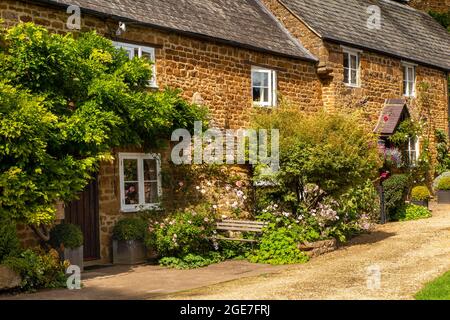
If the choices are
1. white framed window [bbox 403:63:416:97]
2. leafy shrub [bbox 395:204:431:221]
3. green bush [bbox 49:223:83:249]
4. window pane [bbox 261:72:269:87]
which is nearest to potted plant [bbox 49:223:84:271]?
green bush [bbox 49:223:83:249]

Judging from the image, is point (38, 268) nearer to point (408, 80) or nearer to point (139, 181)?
point (139, 181)

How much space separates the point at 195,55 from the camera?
15.7 meters

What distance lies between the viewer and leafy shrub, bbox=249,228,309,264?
1316cm

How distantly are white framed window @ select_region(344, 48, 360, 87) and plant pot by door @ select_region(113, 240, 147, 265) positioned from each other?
1016 centimetres

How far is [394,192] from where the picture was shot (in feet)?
65.8

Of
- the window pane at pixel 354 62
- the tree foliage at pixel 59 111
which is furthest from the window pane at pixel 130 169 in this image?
the window pane at pixel 354 62

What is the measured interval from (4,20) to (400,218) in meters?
13.2

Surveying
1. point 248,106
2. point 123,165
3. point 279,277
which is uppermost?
point 248,106

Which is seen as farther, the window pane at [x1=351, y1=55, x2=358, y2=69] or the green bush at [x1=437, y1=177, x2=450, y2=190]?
the green bush at [x1=437, y1=177, x2=450, y2=190]

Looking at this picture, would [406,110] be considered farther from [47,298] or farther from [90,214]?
[47,298]

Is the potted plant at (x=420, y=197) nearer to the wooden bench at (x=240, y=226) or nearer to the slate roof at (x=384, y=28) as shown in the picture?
the slate roof at (x=384, y=28)

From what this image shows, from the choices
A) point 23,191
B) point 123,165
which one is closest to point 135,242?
point 123,165

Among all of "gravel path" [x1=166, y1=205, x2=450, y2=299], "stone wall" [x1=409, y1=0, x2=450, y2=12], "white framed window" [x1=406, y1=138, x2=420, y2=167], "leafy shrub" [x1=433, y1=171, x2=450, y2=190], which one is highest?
"stone wall" [x1=409, y1=0, x2=450, y2=12]

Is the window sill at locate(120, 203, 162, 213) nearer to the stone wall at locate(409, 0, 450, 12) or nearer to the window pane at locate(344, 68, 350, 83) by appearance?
the window pane at locate(344, 68, 350, 83)
